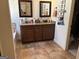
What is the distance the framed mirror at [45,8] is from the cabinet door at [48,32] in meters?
0.64

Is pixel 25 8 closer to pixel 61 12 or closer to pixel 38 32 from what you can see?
pixel 38 32

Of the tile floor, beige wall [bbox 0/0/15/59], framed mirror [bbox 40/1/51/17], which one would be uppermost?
framed mirror [bbox 40/1/51/17]

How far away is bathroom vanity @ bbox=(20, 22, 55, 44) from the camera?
427cm

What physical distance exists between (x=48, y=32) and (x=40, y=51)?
119cm

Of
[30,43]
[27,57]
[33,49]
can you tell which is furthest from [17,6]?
[27,57]

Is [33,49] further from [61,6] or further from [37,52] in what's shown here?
[61,6]

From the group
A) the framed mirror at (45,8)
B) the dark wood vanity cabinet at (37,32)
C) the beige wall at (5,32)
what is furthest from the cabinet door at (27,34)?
the beige wall at (5,32)

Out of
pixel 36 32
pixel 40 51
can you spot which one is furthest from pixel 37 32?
pixel 40 51

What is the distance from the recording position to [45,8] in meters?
4.76

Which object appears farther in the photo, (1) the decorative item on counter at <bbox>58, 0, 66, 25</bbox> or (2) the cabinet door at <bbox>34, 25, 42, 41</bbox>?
(2) the cabinet door at <bbox>34, 25, 42, 41</bbox>

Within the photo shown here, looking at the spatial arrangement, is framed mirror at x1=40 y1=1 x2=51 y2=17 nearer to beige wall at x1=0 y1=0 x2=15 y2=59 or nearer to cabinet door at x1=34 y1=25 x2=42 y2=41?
cabinet door at x1=34 y1=25 x2=42 y2=41

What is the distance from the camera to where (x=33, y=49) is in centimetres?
381

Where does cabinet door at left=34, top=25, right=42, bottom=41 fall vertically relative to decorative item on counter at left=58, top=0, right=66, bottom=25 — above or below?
below

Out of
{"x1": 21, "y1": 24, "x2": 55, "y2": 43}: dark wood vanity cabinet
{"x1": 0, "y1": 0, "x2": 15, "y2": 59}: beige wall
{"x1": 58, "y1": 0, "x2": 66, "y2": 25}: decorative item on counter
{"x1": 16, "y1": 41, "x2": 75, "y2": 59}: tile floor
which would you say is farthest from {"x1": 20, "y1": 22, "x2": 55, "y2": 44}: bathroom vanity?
{"x1": 0, "y1": 0, "x2": 15, "y2": 59}: beige wall
